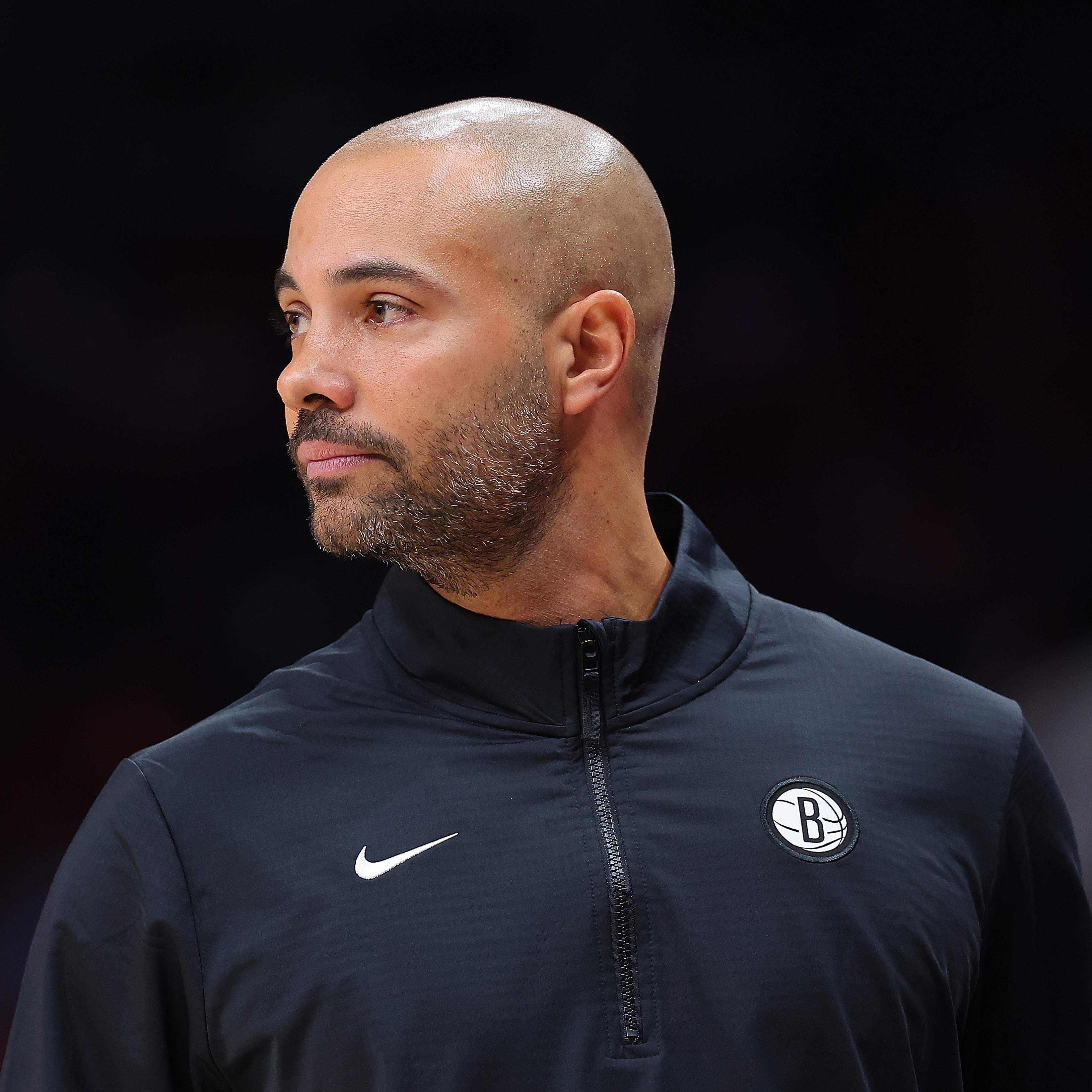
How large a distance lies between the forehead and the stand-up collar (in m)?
0.33


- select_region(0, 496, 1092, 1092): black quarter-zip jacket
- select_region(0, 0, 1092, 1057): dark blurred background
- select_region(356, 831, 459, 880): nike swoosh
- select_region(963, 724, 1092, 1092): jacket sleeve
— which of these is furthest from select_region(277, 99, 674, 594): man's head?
select_region(0, 0, 1092, 1057): dark blurred background

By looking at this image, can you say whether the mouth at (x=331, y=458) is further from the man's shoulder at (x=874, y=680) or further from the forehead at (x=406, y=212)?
the man's shoulder at (x=874, y=680)

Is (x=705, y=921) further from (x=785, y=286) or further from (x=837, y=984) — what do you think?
(x=785, y=286)

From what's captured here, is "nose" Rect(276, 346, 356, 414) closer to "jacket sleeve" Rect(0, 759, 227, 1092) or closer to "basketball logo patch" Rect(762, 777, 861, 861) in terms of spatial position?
"jacket sleeve" Rect(0, 759, 227, 1092)

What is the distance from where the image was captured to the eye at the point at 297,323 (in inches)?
65.3

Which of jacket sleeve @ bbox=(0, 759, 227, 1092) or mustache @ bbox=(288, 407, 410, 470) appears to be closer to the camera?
jacket sleeve @ bbox=(0, 759, 227, 1092)

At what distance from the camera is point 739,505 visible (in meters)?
3.23

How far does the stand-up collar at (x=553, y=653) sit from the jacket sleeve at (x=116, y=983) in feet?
1.04

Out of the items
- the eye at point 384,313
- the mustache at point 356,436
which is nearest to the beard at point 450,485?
the mustache at point 356,436

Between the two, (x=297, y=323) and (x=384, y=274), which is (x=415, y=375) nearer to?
(x=384, y=274)

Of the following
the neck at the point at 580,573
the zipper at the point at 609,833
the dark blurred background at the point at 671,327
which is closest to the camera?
the zipper at the point at 609,833

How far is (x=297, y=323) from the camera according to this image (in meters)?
1.69

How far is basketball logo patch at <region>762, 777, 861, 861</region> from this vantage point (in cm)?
153

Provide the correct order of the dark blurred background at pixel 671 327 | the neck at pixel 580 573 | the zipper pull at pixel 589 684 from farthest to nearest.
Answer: the dark blurred background at pixel 671 327 → the neck at pixel 580 573 → the zipper pull at pixel 589 684
